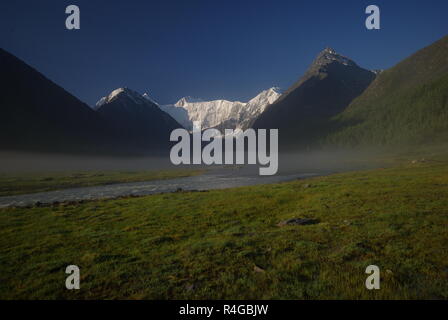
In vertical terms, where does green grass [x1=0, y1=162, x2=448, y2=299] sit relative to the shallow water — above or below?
above

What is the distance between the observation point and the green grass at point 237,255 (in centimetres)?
1011

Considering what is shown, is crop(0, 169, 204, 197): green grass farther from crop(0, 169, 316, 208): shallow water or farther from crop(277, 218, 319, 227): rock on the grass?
crop(277, 218, 319, 227): rock on the grass

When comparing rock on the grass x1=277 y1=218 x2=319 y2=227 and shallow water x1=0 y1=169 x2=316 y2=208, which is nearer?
rock on the grass x1=277 y1=218 x2=319 y2=227

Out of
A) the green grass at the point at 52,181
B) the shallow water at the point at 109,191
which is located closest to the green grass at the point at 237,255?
the shallow water at the point at 109,191

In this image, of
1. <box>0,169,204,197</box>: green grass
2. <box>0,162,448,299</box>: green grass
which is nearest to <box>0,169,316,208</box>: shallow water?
<box>0,169,204,197</box>: green grass

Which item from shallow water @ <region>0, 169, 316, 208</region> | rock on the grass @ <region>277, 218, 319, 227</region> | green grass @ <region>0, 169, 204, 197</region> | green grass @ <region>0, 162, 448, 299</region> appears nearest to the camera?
green grass @ <region>0, 162, 448, 299</region>

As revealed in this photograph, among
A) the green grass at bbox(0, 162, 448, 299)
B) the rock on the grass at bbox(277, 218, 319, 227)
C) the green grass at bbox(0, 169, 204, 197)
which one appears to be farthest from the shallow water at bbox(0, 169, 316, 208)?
the rock on the grass at bbox(277, 218, 319, 227)

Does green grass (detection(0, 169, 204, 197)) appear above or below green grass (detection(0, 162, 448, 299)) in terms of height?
below

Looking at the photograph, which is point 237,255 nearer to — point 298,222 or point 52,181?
point 298,222

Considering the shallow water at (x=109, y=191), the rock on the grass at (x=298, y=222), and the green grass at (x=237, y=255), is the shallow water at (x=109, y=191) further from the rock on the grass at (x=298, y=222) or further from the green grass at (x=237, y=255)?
the rock on the grass at (x=298, y=222)

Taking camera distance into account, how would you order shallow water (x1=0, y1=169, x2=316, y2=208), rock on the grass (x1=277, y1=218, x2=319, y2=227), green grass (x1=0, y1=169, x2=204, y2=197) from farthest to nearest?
green grass (x1=0, y1=169, x2=204, y2=197) < shallow water (x1=0, y1=169, x2=316, y2=208) < rock on the grass (x1=277, y1=218, x2=319, y2=227)

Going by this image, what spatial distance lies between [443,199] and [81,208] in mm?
45726

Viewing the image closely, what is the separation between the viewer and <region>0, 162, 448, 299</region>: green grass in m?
10.1
